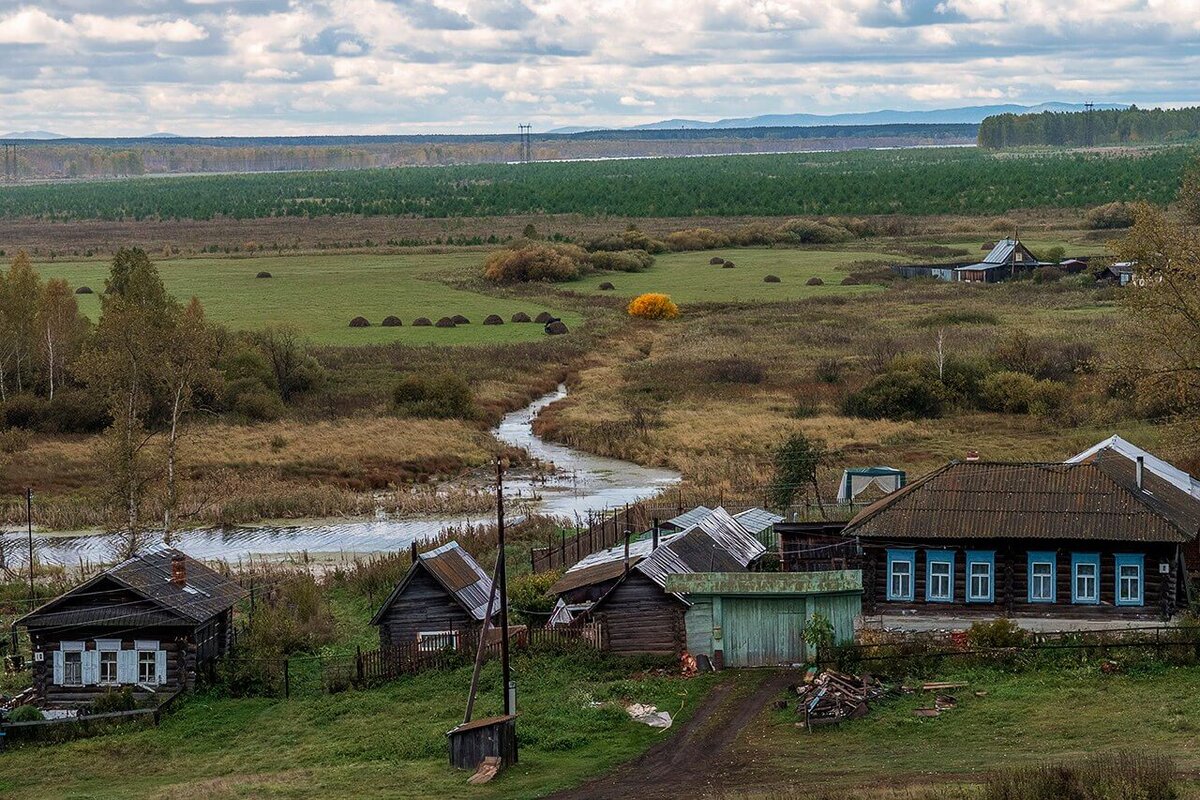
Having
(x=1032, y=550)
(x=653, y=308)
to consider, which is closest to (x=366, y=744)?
(x=1032, y=550)

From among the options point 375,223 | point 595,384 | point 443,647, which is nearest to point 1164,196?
point 375,223

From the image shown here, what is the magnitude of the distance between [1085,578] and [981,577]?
1.87m

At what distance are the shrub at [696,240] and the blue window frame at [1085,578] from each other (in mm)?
101065

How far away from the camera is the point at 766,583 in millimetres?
27562

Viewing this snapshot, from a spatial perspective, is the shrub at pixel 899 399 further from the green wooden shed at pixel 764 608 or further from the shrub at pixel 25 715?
the shrub at pixel 25 715

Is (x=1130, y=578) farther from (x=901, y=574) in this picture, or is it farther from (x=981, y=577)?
(x=901, y=574)

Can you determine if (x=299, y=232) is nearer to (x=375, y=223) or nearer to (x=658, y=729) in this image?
(x=375, y=223)

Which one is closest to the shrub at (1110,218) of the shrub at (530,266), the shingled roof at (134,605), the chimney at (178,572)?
the shrub at (530,266)

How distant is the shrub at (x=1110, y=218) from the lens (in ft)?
436

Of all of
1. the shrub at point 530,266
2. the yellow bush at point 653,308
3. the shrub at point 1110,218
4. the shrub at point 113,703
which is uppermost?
the shrub at point 1110,218

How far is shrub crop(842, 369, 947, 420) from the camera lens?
5734cm

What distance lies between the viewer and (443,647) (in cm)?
2922

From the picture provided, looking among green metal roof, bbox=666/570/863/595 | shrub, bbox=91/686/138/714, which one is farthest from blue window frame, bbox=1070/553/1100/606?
shrub, bbox=91/686/138/714

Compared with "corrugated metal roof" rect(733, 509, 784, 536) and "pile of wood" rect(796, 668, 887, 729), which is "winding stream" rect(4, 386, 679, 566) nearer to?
"corrugated metal roof" rect(733, 509, 784, 536)
